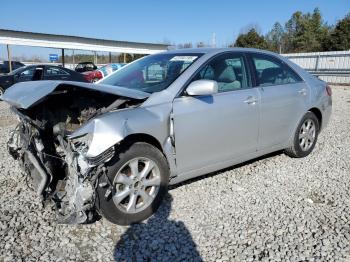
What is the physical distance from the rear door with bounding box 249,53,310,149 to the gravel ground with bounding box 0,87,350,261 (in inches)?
22.7

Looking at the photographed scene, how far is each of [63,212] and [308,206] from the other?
2.53m

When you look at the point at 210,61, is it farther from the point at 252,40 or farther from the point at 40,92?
the point at 252,40

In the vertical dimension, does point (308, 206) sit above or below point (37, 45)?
below

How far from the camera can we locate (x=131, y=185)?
10.1 ft

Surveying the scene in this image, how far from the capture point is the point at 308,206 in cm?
356

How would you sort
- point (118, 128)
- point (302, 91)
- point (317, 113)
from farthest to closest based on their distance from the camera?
point (317, 113) → point (302, 91) → point (118, 128)

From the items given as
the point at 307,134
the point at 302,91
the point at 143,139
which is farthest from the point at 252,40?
the point at 143,139

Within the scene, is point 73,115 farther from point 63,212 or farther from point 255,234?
point 255,234

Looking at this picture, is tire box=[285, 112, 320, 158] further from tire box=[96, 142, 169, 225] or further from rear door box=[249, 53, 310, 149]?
tire box=[96, 142, 169, 225]

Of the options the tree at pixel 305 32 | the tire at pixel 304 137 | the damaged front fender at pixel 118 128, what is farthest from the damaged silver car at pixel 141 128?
the tree at pixel 305 32

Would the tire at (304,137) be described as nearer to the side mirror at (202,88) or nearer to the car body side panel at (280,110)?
the car body side panel at (280,110)

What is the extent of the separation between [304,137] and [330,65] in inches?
715

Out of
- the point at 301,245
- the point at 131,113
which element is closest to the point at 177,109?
the point at 131,113

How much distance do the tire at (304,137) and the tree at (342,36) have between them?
37.2 metres
